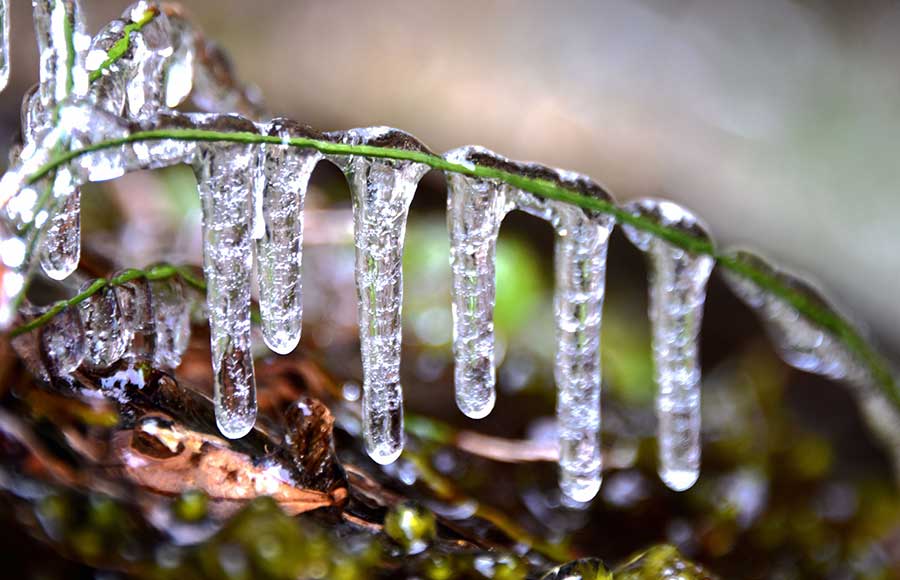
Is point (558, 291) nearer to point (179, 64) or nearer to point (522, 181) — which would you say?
point (522, 181)

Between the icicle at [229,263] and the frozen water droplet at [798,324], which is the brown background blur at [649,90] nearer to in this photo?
the frozen water droplet at [798,324]

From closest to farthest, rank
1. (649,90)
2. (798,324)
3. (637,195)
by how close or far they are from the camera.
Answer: (798,324) < (637,195) < (649,90)

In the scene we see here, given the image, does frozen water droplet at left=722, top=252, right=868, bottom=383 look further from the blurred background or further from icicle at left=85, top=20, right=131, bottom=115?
icicle at left=85, top=20, right=131, bottom=115

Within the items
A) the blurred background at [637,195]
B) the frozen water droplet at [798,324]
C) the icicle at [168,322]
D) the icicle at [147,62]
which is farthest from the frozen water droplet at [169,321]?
the frozen water droplet at [798,324]

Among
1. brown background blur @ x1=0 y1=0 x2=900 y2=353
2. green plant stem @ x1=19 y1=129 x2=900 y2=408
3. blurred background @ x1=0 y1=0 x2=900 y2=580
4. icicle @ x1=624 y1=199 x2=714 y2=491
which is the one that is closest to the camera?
green plant stem @ x1=19 y1=129 x2=900 y2=408

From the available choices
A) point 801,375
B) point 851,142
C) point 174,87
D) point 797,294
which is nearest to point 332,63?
point 851,142

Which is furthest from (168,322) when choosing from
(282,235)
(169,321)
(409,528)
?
(409,528)

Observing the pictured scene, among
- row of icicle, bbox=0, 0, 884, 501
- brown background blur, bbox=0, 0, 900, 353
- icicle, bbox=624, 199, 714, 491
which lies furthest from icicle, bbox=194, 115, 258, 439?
brown background blur, bbox=0, 0, 900, 353
